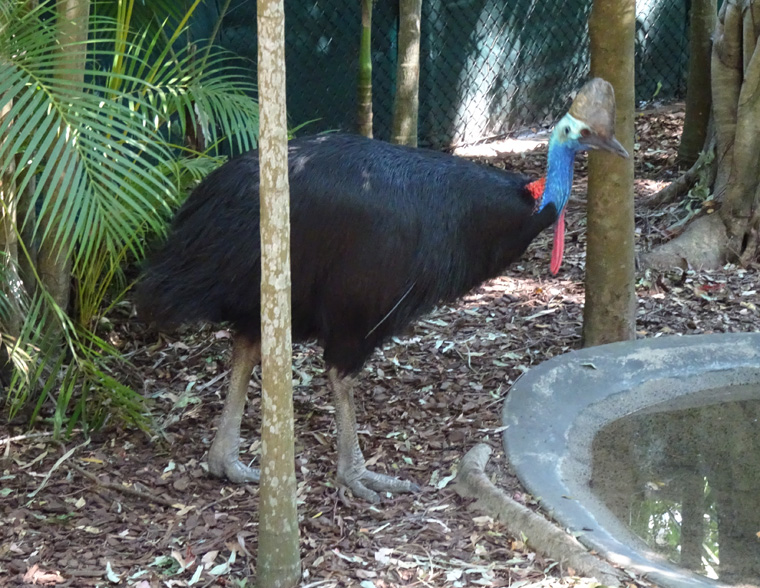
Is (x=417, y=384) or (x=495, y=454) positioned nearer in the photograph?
(x=495, y=454)

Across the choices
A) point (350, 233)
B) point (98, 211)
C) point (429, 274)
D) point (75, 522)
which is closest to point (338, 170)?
point (350, 233)

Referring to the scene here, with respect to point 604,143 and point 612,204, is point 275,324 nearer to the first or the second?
point 604,143

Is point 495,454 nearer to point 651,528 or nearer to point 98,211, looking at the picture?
point 651,528

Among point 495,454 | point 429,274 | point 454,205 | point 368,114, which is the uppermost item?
point 368,114

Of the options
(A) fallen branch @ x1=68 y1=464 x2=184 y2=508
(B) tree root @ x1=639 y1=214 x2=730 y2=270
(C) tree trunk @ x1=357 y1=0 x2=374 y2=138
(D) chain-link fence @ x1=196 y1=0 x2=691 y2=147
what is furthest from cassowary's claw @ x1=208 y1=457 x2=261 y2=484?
(D) chain-link fence @ x1=196 y1=0 x2=691 y2=147

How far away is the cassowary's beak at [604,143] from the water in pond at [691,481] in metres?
0.99

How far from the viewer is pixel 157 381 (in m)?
4.20

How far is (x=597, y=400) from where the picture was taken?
12.0ft

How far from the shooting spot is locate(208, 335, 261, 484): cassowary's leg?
346 centimetres

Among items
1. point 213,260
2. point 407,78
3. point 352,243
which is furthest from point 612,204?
point 407,78

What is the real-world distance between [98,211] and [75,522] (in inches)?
39.0

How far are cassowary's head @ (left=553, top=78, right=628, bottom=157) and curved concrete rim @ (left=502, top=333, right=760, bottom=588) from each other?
2.67 ft

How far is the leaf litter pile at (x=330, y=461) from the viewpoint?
287 cm

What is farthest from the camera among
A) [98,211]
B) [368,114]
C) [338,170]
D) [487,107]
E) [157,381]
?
[487,107]
